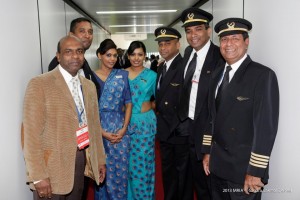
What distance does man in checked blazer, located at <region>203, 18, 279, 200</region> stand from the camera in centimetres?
161

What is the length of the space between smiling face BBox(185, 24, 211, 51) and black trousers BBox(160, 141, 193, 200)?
89 centimetres

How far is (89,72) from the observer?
2.62 meters

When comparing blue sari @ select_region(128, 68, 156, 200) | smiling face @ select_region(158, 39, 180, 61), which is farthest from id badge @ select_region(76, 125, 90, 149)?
smiling face @ select_region(158, 39, 180, 61)

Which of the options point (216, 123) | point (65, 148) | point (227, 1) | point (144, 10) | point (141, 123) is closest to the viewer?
point (65, 148)

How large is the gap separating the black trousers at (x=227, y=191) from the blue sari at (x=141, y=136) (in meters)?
0.97

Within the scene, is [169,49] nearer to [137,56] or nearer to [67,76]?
[137,56]

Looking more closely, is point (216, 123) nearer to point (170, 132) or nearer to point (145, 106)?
point (170, 132)

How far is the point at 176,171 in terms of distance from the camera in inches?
107

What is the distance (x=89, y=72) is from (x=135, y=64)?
493mm

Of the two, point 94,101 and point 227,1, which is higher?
point 227,1

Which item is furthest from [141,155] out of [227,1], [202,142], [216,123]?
[227,1]

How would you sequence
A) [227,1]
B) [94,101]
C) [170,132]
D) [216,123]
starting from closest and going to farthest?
[216,123] < [94,101] < [170,132] < [227,1]
